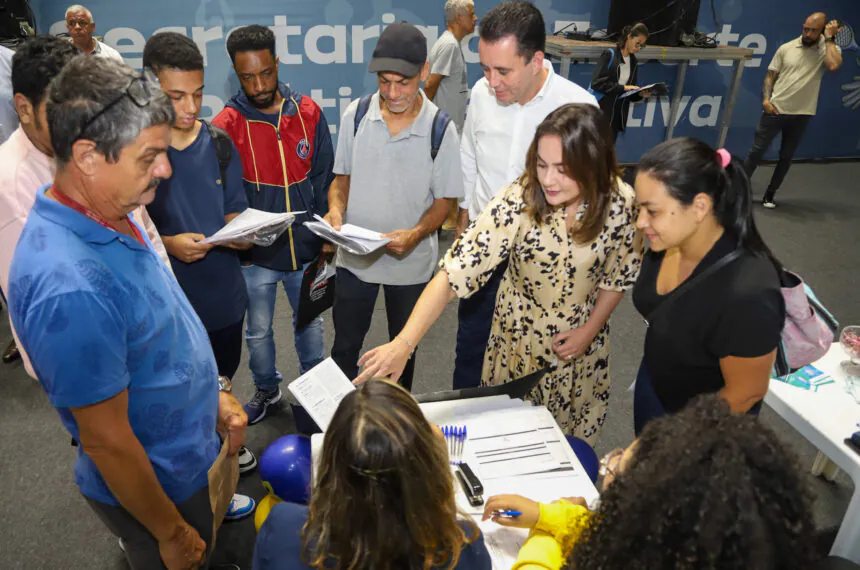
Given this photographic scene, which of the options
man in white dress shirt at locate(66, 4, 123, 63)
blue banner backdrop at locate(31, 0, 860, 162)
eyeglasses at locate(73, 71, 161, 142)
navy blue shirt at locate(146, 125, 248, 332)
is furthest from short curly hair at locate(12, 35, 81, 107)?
blue banner backdrop at locate(31, 0, 860, 162)

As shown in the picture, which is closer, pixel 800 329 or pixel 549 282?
pixel 800 329

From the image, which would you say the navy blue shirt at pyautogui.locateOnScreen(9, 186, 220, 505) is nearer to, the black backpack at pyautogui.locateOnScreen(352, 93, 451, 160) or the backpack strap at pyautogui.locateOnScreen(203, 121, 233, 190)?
the backpack strap at pyautogui.locateOnScreen(203, 121, 233, 190)

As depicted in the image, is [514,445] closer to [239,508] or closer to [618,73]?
[239,508]

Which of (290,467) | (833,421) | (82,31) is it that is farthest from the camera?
(82,31)

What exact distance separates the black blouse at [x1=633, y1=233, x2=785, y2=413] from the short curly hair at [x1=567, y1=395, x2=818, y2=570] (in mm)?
607

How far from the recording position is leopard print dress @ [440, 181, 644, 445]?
1817 mm

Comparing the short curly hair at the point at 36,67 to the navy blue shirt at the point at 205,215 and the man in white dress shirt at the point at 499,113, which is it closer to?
the navy blue shirt at the point at 205,215

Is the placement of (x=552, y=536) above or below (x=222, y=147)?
below

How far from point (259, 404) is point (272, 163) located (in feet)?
3.77

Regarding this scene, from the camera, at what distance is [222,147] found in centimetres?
212

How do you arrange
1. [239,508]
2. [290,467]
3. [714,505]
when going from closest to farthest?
[714,505]
[290,467]
[239,508]

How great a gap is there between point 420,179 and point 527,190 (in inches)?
25.0

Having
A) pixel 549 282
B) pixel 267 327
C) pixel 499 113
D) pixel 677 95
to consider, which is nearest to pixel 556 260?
pixel 549 282

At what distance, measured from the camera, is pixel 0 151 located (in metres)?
1.67
